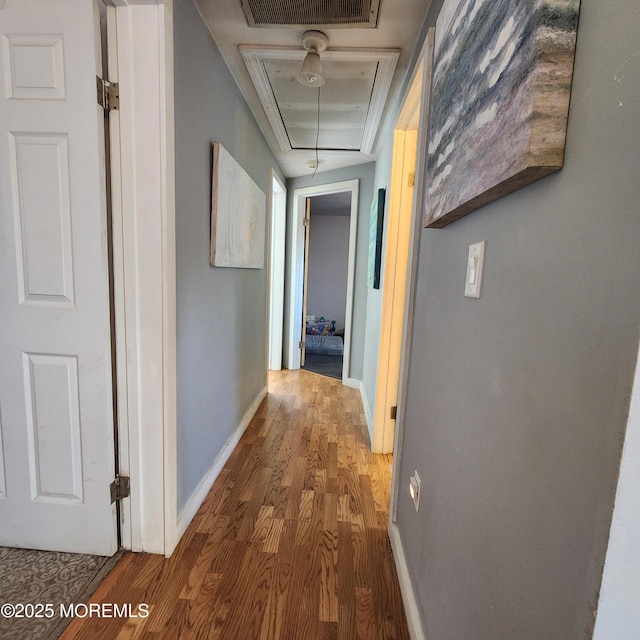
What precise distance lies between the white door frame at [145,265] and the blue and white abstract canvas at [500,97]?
36.3 inches

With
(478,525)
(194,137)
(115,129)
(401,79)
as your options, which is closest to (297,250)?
(401,79)

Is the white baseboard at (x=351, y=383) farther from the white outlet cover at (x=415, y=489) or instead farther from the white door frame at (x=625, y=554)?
the white door frame at (x=625, y=554)

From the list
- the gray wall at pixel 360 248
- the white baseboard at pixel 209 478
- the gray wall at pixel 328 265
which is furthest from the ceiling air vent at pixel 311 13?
the gray wall at pixel 328 265

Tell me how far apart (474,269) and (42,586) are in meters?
1.75

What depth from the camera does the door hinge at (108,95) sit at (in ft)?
3.71

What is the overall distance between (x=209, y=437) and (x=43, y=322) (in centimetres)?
93

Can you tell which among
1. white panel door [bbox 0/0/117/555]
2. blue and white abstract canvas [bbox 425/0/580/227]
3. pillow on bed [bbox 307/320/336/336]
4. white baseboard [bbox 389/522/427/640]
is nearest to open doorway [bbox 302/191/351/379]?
pillow on bed [bbox 307/320/336/336]

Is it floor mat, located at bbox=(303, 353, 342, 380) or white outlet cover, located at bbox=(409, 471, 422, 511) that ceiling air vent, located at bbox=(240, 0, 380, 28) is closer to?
white outlet cover, located at bbox=(409, 471, 422, 511)

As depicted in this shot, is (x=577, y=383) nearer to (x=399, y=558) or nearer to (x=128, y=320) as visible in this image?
(x=399, y=558)

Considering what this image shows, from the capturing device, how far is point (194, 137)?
1.44 meters

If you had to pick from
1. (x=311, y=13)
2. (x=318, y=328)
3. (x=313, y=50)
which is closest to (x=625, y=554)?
(x=311, y=13)

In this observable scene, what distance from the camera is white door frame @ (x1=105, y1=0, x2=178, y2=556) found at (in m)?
1.13

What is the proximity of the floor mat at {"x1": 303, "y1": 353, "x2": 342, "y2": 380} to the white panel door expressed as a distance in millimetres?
2840

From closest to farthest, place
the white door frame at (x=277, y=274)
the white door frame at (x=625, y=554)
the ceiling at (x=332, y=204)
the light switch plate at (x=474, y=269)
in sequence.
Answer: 1. the white door frame at (x=625, y=554)
2. the light switch plate at (x=474, y=269)
3. the white door frame at (x=277, y=274)
4. the ceiling at (x=332, y=204)
